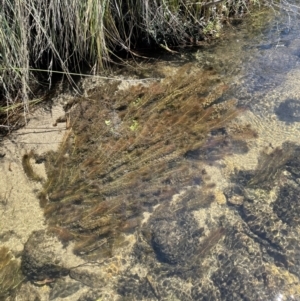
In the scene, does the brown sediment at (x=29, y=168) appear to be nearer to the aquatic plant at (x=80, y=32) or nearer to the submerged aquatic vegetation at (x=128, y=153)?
the submerged aquatic vegetation at (x=128, y=153)

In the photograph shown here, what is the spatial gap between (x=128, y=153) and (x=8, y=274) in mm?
1340

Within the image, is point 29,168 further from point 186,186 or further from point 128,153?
point 186,186

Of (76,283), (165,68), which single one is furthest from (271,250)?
(165,68)

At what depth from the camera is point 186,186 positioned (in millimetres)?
3191

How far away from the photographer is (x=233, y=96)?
403 centimetres

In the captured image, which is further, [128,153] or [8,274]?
[128,153]

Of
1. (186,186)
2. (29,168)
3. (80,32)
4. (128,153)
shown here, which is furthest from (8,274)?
(80,32)

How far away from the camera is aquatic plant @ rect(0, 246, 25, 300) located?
253 centimetres

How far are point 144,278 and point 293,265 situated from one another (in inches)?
39.1

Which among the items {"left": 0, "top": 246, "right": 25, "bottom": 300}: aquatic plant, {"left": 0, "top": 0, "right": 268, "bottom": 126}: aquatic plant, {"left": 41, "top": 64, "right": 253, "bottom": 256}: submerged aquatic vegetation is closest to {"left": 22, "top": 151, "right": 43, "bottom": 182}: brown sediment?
{"left": 41, "top": 64, "right": 253, "bottom": 256}: submerged aquatic vegetation

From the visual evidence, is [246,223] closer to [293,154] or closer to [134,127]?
[293,154]

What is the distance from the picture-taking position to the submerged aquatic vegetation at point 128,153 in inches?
117

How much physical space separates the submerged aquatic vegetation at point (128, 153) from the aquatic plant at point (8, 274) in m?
0.36

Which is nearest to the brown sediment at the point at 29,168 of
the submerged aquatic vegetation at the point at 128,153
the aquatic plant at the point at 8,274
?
the submerged aquatic vegetation at the point at 128,153
